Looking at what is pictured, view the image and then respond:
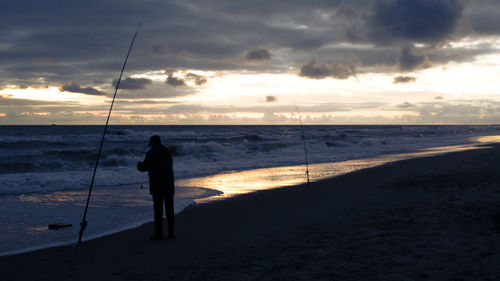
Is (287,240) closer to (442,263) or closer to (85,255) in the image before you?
(442,263)

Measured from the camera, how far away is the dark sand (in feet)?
13.6

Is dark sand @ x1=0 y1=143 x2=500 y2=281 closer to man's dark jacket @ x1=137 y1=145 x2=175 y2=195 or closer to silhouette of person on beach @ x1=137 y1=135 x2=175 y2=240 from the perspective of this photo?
silhouette of person on beach @ x1=137 y1=135 x2=175 y2=240

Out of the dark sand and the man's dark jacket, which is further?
the man's dark jacket

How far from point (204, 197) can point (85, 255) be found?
502 centimetres

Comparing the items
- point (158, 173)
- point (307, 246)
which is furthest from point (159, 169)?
point (307, 246)

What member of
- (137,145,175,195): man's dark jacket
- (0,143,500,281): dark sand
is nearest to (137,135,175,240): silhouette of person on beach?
(137,145,175,195): man's dark jacket

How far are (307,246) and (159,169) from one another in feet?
7.29

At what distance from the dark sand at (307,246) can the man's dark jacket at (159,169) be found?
0.75 m

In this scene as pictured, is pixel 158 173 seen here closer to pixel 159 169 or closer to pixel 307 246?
pixel 159 169

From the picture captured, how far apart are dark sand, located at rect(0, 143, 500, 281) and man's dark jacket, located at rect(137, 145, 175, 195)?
751 mm

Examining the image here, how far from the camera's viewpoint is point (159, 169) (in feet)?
18.3

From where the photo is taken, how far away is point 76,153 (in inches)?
1022

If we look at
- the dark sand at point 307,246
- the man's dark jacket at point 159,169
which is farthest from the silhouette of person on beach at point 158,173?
the dark sand at point 307,246

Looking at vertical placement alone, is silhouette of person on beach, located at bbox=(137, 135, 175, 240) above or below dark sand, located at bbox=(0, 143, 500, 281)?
above
